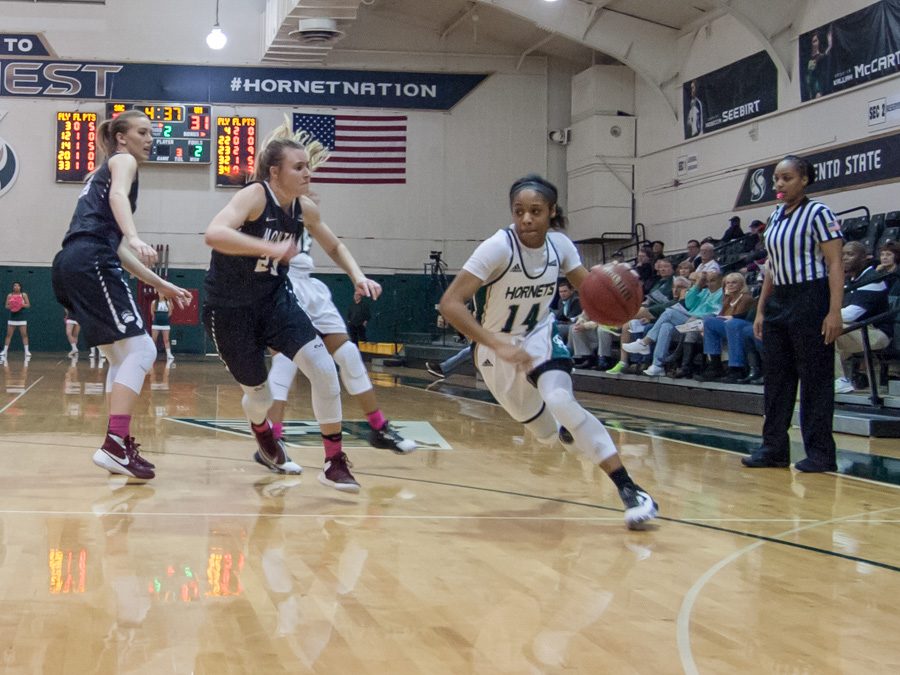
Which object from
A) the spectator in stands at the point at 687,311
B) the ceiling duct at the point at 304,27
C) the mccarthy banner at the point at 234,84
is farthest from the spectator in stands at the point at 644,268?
the mccarthy banner at the point at 234,84

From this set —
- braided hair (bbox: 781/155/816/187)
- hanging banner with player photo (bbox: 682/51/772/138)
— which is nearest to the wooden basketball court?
braided hair (bbox: 781/155/816/187)

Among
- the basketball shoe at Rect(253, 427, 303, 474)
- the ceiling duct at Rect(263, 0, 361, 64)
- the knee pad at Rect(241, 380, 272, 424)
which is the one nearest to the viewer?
the knee pad at Rect(241, 380, 272, 424)

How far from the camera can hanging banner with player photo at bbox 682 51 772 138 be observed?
15672mm

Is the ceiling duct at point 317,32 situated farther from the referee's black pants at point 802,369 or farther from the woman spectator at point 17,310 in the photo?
the referee's black pants at point 802,369

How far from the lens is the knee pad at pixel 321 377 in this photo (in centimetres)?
495

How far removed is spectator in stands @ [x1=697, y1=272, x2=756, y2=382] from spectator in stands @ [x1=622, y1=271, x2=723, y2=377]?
1.83 ft

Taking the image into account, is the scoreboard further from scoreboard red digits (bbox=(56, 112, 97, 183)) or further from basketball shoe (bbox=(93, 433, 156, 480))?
basketball shoe (bbox=(93, 433, 156, 480))

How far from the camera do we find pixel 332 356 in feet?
18.0

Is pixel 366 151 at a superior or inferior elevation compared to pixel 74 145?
superior

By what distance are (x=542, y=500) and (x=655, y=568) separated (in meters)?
1.41

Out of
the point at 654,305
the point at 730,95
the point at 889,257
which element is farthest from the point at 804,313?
the point at 730,95

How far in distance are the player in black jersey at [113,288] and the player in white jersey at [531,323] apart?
4.95ft

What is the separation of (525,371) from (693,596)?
1518mm

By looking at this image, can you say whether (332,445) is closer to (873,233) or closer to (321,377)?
(321,377)
